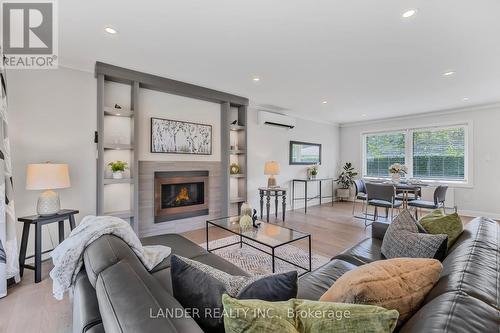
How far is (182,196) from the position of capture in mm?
3967

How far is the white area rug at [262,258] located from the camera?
2.53 metres

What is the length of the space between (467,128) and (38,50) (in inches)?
298

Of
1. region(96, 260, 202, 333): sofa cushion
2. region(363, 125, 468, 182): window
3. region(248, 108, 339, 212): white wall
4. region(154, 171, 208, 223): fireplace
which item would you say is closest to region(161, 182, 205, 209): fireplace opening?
region(154, 171, 208, 223): fireplace

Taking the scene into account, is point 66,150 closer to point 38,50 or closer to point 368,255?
point 38,50

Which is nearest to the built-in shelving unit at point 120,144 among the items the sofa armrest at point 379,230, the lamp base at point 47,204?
the lamp base at point 47,204

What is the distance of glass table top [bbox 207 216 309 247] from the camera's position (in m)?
2.25

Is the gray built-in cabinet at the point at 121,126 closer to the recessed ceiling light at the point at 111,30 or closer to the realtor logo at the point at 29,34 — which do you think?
the realtor logo at the point at 29,34

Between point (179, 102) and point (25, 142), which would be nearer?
point (25, 142)

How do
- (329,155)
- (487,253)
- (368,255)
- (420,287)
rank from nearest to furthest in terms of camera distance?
(420,287) < (487,253) < (368,255) < (329,155)

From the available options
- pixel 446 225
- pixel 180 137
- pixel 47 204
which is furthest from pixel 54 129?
pixel 446 225

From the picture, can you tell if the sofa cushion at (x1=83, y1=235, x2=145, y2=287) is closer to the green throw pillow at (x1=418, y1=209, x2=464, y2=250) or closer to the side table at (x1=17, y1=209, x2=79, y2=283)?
the side table at (x1=17, y1=209, x2=79, y2=283)

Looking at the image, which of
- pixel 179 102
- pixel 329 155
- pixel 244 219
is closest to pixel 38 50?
pixel 179 102

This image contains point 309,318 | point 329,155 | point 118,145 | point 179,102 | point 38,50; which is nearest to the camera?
point 309,318

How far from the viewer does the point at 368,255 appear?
5.98 feet
